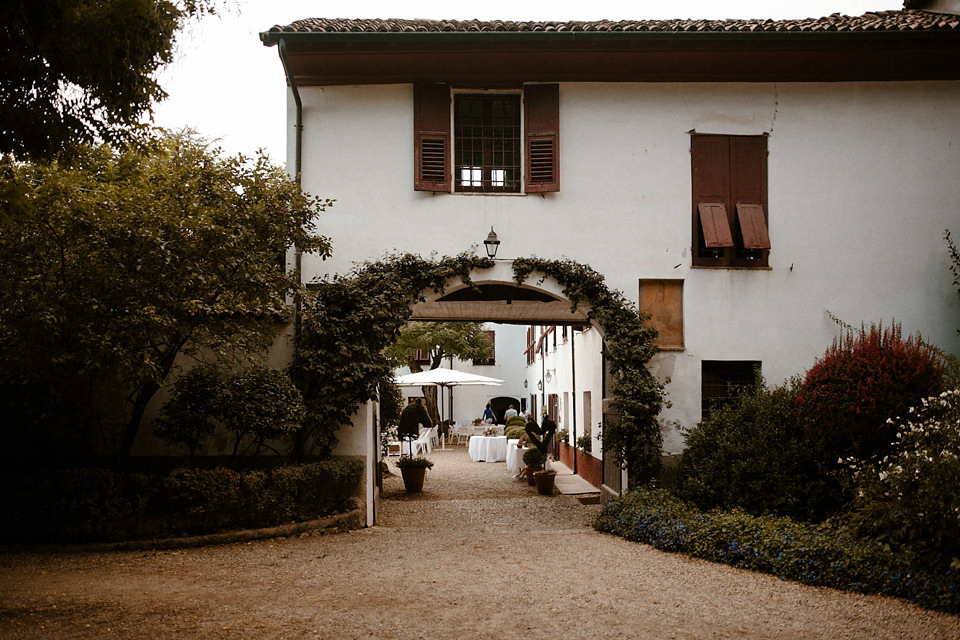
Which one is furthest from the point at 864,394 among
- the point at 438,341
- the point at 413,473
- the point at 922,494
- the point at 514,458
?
the point at 438,341

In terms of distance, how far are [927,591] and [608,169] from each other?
23.6 ft

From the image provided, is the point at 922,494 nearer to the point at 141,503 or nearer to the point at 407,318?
the point at 407,318

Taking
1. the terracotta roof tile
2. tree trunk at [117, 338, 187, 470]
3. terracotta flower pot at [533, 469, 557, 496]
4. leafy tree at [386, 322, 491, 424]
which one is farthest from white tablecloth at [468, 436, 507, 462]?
the terracotta roof tile

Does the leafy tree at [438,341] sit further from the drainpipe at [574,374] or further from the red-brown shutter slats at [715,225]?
the red-brown shutter slats at [715,225]

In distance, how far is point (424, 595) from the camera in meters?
6.84

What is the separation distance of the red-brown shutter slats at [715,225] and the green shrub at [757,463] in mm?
2072

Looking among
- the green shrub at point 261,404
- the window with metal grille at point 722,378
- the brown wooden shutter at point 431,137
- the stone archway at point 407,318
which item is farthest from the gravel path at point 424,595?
the brown wooden shutter at point 431,137

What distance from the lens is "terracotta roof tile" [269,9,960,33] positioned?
37.2 feet

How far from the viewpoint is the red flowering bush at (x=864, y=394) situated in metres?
9.25

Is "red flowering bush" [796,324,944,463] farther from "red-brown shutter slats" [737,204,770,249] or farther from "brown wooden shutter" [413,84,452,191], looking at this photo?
"brown wooden shutter" [413,84,452,191]

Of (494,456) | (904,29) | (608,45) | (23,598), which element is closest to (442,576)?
(23,598)

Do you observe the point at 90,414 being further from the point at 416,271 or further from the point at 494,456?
the point at 494,456

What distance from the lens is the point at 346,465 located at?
36.1 ft

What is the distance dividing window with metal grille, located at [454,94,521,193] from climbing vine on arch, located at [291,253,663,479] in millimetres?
1285
